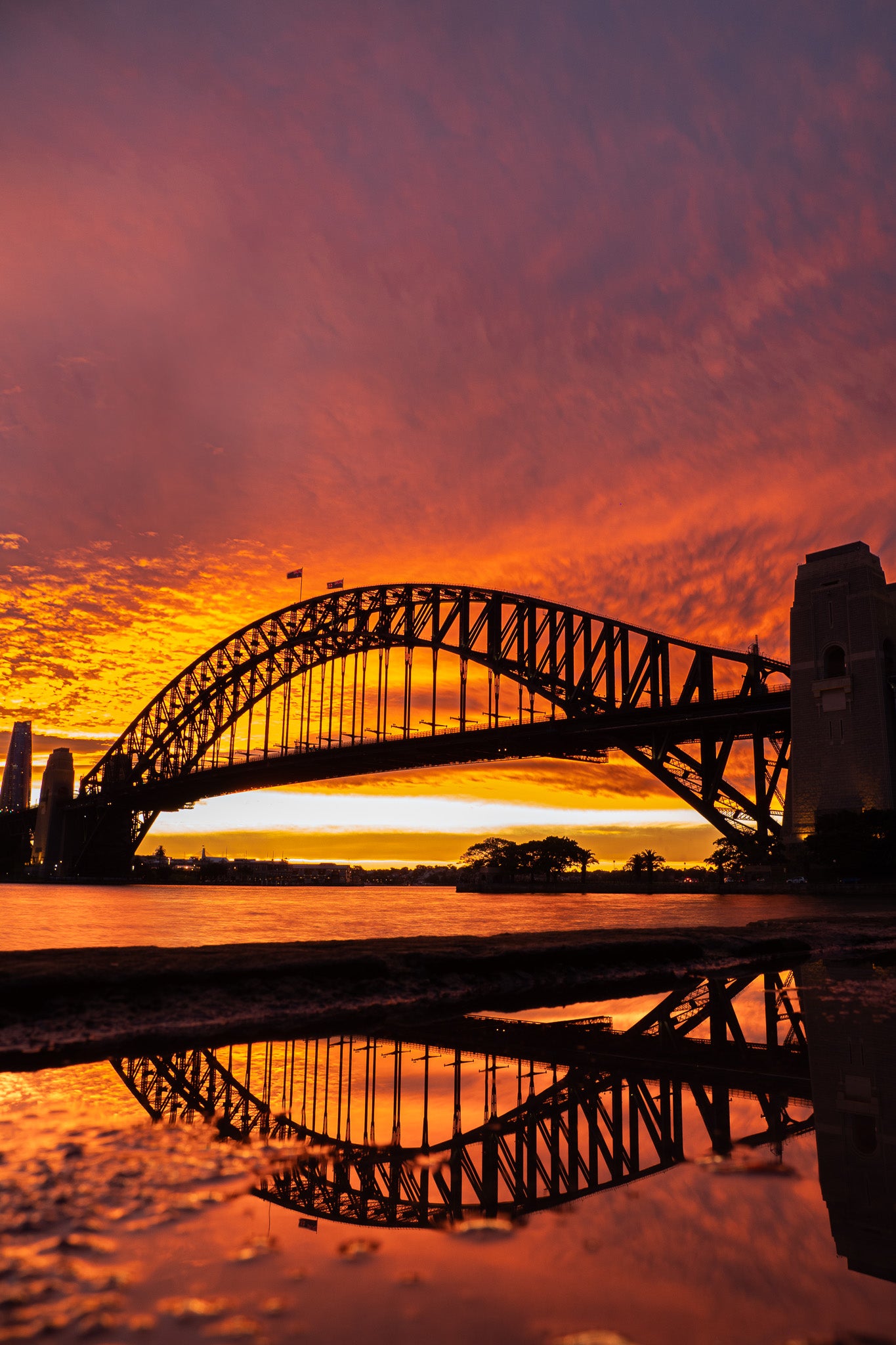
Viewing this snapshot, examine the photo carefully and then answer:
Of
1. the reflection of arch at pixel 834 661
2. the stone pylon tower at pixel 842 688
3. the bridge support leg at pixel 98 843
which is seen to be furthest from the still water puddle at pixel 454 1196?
the bridge support leg at pixel 98 843

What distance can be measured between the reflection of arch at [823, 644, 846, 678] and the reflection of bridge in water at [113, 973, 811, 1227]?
50.8 m

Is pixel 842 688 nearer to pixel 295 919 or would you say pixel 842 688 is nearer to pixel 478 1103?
pixel 295 919

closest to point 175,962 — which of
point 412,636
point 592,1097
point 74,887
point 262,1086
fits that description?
point 262,1086

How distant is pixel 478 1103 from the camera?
190 inches

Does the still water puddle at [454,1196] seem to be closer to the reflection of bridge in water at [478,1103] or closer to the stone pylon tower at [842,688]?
the reflection of bridge in water at [478,1103]

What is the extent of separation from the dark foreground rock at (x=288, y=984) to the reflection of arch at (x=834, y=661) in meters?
45.1

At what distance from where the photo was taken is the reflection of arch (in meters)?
54.0

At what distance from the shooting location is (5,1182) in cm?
347

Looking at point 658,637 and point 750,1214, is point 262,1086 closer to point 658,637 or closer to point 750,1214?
point 750,1214

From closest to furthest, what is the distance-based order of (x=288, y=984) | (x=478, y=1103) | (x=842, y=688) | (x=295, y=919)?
1. (x=478, y=1103)
2. (x=288, y=984)
3. (x=295, y=919)
4. (x=842, y=688)

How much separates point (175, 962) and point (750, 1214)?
640 centimetres

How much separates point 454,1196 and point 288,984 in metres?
5.52

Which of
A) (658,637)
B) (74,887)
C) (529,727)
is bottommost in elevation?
(74,887)

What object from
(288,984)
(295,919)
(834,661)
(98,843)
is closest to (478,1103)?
(288,984)
